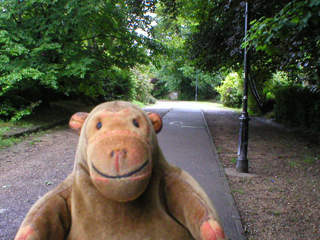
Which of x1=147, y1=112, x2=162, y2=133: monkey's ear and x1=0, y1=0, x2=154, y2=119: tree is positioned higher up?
x1=0, y1=0, x2=154, y2=119: tree

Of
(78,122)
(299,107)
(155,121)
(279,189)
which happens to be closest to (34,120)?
(279,189)

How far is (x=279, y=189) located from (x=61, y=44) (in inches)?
389

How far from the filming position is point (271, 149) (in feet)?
28.9

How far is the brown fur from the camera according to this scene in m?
1.66

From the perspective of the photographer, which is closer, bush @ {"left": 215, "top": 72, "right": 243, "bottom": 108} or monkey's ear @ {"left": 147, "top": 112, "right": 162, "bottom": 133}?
monkey's ear @ {"left": 147, "top": 112, "right": 162, "bottom": 133}

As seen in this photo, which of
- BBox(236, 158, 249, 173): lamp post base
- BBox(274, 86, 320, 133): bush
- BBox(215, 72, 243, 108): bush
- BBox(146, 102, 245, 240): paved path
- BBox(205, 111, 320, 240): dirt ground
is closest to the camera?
BBox(205, 111, 320, 240): dirt ground

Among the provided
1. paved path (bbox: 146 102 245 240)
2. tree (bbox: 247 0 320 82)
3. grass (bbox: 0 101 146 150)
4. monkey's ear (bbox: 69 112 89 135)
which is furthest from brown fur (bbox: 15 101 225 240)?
grass (bbox: 0 101 146 150)

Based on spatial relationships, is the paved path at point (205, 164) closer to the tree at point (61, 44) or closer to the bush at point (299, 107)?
the bush at point (299, 107)

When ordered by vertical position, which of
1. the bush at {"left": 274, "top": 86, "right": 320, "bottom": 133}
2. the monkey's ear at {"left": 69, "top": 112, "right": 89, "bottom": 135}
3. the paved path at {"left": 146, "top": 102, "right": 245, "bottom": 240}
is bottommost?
the paved path at {"left": 146, "top": 102, "right": 245, "bottom": 240}

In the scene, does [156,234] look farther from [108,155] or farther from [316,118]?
[316,118]

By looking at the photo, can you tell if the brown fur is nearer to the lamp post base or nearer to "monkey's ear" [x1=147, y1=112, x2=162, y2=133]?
"monkey's ear" [x1=147, y1=112, x2=162, y2=133]

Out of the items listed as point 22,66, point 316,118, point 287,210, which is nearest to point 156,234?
point 287,210

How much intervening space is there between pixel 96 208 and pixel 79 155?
38 cm

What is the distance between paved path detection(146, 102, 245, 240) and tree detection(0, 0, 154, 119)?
4.17 m
